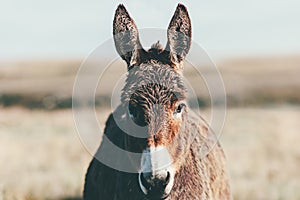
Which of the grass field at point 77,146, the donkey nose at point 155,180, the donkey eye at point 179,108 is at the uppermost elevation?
the donkey eye at point 179,108

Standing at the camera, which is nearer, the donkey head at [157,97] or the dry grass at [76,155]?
the donkey head at [157,97]

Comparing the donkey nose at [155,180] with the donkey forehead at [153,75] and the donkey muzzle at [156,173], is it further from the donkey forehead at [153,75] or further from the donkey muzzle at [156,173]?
the donkey forehead at [153,75]

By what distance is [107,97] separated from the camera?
3444cm

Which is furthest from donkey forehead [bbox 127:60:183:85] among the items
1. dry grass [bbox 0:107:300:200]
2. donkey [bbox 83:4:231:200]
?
dry grass [bbox 0:107:300:200]

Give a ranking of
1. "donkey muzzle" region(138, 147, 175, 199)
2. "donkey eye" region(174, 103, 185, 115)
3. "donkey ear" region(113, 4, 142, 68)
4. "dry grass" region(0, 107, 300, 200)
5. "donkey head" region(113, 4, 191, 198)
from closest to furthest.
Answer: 1. "donkey muzzle" region(138, 147, 175, 199)
2. "donkey head" region(113, 4, 191, 198)
3. "donkey eye" region(174, 103, 185, 115)
4. "donkey ear" region(113, 4, 142, 68)
5. "dry grass" region(0, 107, 300, 200)

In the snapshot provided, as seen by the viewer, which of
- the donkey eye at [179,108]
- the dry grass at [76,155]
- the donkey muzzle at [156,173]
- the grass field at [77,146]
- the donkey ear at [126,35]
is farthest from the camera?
the grass field at [77,146]

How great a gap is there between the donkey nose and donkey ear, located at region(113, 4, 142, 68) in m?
1.30

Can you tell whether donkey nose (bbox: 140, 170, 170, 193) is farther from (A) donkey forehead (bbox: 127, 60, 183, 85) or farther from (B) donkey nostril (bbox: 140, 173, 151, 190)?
(A) donkey forehead (bbox: 127, 60, 183, 85)

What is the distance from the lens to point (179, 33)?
7.07 m

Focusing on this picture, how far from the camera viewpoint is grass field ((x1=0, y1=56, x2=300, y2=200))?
14173 mm

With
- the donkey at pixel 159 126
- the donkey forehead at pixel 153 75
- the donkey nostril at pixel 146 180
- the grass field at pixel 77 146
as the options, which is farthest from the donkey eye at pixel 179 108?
the grass field at pixel 77 146

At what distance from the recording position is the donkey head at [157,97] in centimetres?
641

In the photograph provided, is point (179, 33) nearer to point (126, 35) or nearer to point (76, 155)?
point (126, 35)

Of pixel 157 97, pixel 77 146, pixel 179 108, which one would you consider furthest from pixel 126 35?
pixel 77 146
